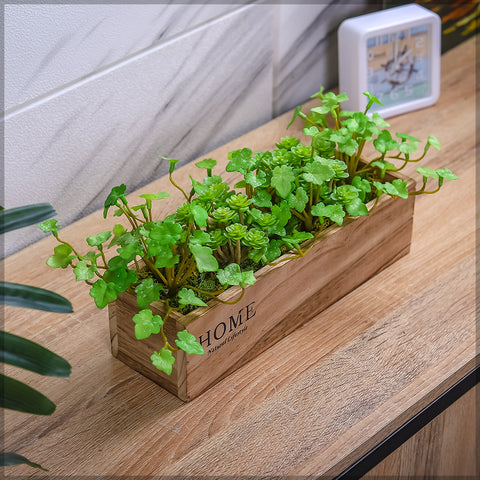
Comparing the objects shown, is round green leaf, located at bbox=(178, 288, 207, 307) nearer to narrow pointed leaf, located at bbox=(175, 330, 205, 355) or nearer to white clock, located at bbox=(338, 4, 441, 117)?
narrow pointed leaf, located at bbox=(175, 330, 205, 355)

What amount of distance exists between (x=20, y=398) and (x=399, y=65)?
1.19 m

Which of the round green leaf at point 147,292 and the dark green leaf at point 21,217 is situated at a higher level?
the dark green leaf at point 21,217

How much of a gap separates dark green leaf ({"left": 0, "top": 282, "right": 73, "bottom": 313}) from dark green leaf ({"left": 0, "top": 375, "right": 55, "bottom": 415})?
83 mm

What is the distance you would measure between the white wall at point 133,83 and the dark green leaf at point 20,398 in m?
0.52

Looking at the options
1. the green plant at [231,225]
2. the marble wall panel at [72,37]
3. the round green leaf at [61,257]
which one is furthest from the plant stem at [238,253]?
the marble wall panel at [72,37]

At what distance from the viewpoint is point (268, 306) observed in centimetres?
105

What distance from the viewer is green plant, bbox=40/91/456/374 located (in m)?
0.90

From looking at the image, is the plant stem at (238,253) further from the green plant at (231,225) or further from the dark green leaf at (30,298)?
the dark green leaf at (30,298)

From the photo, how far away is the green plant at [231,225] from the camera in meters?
0.90

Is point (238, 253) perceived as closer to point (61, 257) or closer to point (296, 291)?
point (296, 291)

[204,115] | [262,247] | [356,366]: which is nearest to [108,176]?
[204,115]

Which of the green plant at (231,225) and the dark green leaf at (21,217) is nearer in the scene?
the dark green leaf at (21,217)

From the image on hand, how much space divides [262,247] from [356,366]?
25 centimetres

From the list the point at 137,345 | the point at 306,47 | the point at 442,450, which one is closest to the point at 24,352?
the point at 137,345
